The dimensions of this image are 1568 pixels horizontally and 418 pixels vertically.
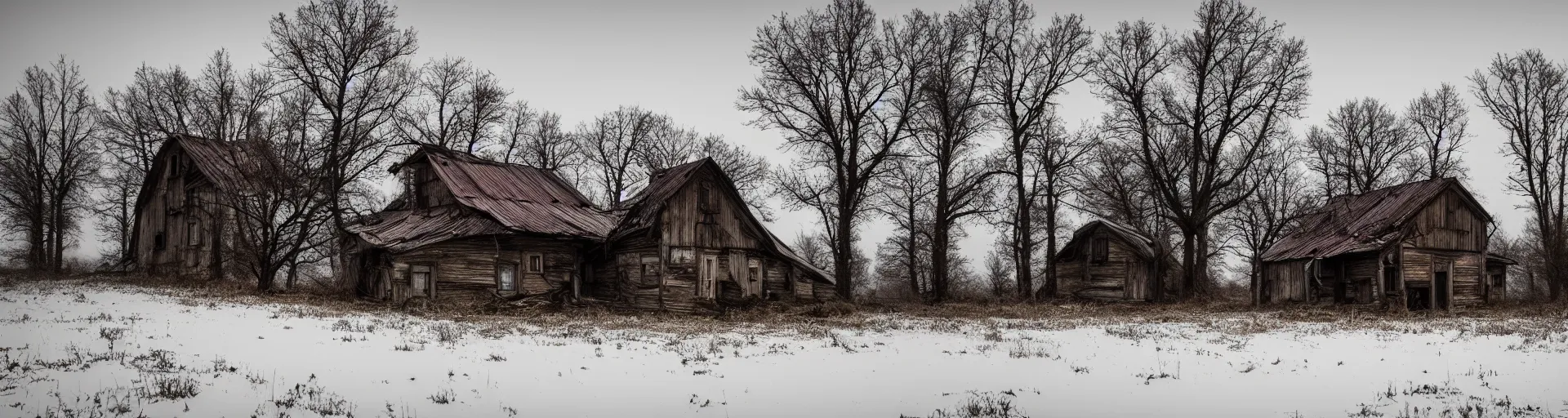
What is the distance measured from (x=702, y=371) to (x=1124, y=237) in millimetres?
29189

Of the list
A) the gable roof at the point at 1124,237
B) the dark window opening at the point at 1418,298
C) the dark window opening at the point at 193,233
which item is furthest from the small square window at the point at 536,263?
the dark window opening at the point at 1418,298

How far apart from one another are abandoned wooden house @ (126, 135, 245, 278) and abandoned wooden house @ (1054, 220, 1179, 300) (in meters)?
33.4

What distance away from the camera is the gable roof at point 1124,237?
38438 millimetres

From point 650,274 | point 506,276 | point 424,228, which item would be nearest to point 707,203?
point 650,274

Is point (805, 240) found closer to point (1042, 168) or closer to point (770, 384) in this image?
A: point (1042, 168)

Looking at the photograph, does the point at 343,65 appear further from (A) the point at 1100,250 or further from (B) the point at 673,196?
(A) the point at 1100,250

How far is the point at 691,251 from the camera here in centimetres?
2861

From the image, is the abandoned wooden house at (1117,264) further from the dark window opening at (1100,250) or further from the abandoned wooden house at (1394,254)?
the abandoned wooden house at (1394,254)

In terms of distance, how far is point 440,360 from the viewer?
13938 millimetres

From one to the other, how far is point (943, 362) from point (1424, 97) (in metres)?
35.6

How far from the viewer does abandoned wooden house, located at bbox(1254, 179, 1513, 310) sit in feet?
102

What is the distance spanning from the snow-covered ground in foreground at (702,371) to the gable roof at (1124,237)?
18.3 meters

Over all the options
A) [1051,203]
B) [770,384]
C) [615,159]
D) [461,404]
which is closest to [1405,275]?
[1051,203]

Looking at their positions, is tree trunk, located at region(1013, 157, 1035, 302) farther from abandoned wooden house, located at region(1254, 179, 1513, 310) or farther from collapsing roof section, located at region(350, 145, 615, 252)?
collapsing roof section, located at region(350, 145, 615, 252)
